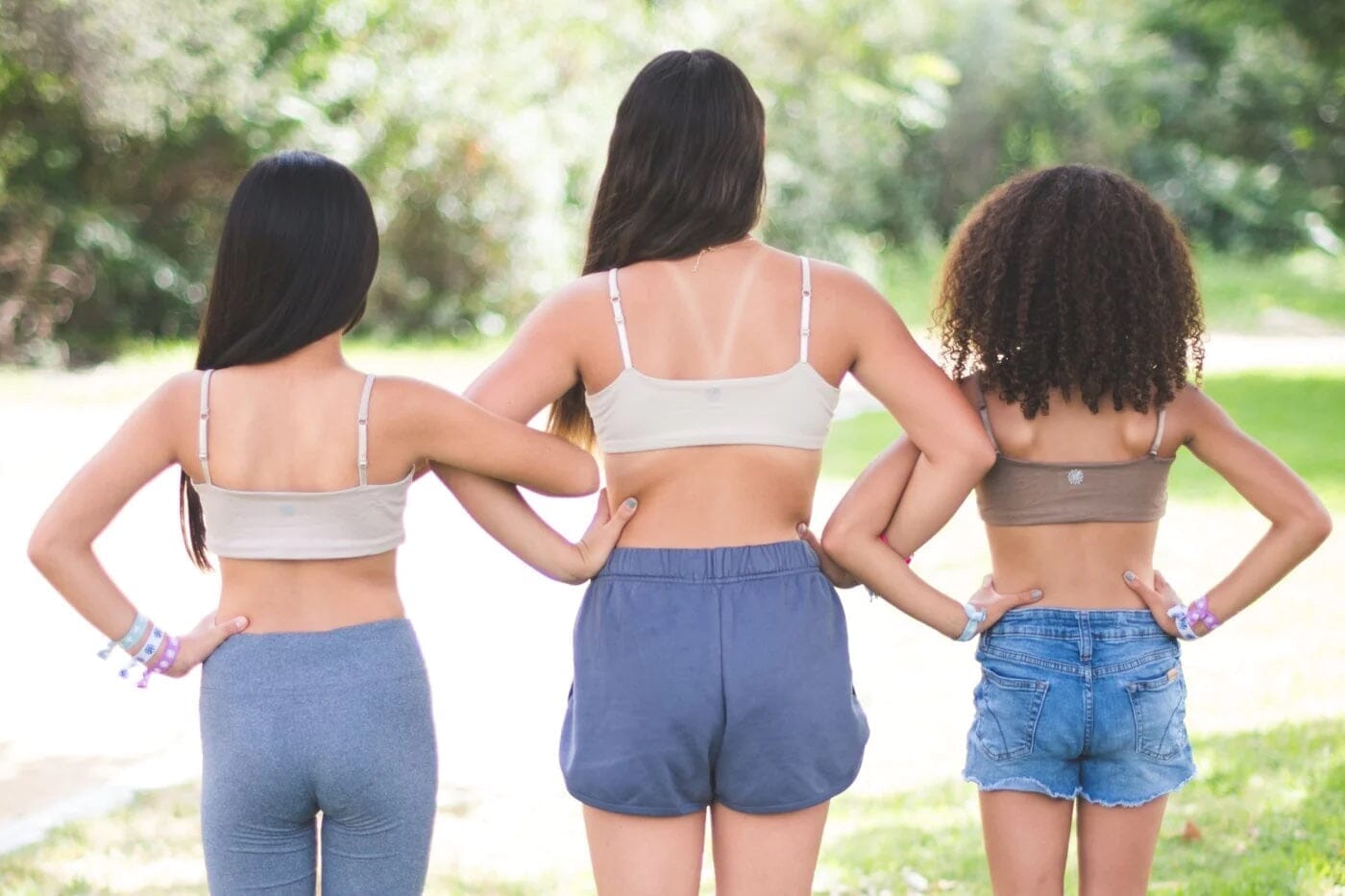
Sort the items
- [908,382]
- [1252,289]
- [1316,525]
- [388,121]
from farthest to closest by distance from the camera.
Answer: [1252,289] → [388,121] → [1316,525] → [908,382]

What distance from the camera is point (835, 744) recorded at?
2.69 metres

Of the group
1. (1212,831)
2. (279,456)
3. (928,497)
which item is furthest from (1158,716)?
(1212,831)

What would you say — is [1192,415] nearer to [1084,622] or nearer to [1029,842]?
[1084,622]

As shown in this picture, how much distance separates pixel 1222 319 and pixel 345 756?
2499 cm

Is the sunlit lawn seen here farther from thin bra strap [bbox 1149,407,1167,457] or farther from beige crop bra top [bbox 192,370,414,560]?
beige crop bra top [bbox 192,370,414,560]

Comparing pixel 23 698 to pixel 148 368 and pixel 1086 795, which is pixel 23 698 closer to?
pixel 1086 795

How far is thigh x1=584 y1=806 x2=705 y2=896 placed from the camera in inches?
106

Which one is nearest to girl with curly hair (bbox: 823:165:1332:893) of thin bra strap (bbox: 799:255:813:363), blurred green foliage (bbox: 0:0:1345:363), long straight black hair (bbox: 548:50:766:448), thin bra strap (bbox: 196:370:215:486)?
thin bra strap (bbox: 799:255:813:363)

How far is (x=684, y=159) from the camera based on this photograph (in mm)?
2650

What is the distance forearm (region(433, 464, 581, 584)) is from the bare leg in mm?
1079

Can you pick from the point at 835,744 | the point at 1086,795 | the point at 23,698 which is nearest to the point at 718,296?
the point at 835,744

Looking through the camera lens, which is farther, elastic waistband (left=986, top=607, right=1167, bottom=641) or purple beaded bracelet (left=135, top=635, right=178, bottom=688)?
elastic waistband (left=986, top=607, right=1167, bottom=641)

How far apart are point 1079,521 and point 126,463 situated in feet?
5.50

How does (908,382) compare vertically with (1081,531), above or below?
above
